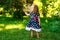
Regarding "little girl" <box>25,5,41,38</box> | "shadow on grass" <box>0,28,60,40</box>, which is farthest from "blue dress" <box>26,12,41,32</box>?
"shadow on grass" <box>0,28,60,40</box>

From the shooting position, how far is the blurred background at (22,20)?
10.5m

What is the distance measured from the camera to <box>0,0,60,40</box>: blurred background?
34.5 ft

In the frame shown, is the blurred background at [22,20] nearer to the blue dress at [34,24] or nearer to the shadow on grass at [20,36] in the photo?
the shadow on grass at [20,36]

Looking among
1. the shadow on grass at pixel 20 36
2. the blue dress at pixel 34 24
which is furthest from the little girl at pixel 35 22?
the shadow on grass at pixel 20 36

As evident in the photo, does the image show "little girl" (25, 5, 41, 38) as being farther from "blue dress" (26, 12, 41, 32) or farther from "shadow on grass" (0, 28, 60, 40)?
"shadow on grass" (0, 28, 60, 40)

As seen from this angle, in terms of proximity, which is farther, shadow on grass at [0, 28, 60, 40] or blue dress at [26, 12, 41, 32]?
shadow on grass at [0, 28, 60, 40]

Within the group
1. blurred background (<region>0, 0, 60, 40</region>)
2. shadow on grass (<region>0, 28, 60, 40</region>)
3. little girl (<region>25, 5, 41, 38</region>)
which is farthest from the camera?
blurred background (<region>0, 0, 60, 40</region>)

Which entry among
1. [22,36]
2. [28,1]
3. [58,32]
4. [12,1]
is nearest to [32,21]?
[22,36]

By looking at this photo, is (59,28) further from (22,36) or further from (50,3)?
(50,3)

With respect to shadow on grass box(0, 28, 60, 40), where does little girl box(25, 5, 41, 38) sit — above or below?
above

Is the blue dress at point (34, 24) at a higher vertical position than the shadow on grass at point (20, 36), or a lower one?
higher

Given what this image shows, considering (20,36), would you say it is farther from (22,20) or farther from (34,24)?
(22,20)

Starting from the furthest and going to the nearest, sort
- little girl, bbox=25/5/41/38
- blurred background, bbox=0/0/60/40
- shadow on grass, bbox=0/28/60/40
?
blurred background, bbox=0/0/60/40 < shadow on grass, bbox=0/28/60/40 < little girl, bbox=25/5/41/38

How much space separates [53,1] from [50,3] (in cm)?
50
